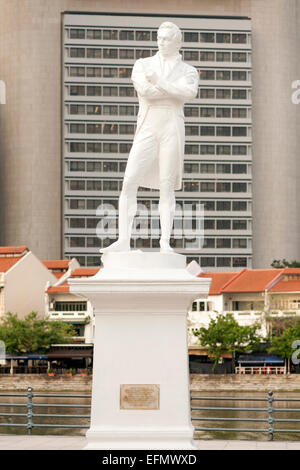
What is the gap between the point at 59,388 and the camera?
54844 millimetres

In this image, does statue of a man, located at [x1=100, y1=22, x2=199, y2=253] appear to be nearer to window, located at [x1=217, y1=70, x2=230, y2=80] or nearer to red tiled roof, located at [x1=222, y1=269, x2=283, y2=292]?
red tiled roof, located at [x1=222, y1=269, x2=283, y2=292]

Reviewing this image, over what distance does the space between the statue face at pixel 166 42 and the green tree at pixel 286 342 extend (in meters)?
45.3

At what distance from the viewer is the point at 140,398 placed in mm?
12109

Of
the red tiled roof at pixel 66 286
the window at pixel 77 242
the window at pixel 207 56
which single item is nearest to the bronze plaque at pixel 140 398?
the red tiled roof at pixel 66 286

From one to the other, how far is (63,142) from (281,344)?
52957 mm

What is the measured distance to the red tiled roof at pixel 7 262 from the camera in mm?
66812

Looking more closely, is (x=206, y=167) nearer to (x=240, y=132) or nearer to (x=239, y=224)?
(x=240, y=132)

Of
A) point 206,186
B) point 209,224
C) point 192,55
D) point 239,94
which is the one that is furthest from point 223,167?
point 192,55

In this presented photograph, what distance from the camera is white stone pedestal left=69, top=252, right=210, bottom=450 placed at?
1198 centimetres

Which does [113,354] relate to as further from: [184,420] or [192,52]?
[192,52]

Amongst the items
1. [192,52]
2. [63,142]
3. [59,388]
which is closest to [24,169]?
[63,142]

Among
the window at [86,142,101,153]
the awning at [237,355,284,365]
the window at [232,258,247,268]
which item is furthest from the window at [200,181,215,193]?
the awning at [237,355,284,365]

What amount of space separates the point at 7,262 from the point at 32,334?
860 centimetres

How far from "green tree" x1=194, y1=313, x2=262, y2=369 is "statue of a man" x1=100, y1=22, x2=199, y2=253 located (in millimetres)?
46518
